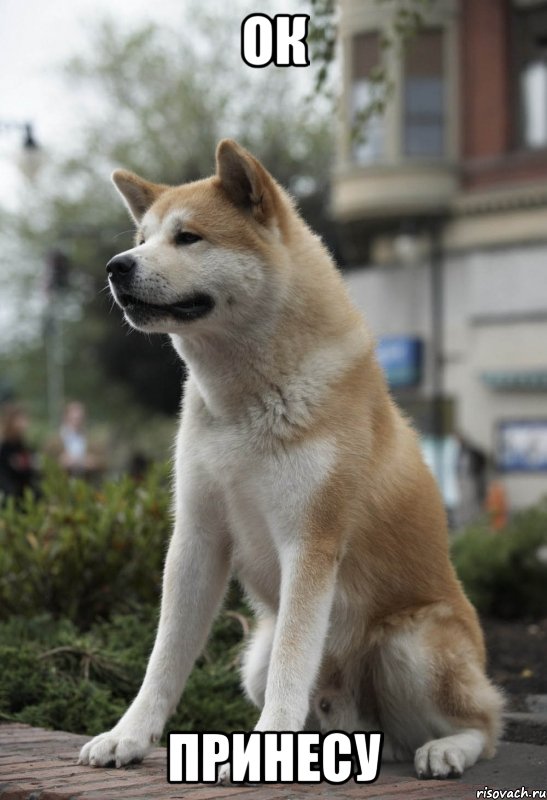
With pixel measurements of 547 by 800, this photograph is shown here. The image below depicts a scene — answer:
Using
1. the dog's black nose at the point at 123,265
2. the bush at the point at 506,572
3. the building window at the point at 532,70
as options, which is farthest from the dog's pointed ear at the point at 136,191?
the building window at the point at 532,70

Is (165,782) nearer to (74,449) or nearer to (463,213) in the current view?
(74,449)

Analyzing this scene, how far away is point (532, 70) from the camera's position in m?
25.5

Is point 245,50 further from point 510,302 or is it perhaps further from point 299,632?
point 510,302

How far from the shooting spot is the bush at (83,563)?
6.95m

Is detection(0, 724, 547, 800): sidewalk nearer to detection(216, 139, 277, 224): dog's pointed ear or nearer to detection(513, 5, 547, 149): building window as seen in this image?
detection(216, 139, 277, 224): dog's pointed ear

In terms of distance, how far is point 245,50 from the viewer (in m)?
5.96

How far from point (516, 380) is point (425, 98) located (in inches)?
252

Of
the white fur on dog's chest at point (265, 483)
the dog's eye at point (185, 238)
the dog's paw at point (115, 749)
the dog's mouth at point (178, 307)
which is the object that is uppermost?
the dog's eye at point (185, 238)

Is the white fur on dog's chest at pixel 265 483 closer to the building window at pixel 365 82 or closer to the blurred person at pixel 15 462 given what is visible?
the blurred person at pixel 15 462

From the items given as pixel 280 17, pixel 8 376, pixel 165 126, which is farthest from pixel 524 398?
pixel 8 376

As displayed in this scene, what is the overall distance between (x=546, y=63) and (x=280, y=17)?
2068 cm

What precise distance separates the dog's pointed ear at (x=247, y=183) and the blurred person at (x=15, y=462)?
27.8ft

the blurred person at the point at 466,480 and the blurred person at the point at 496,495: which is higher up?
the blurred person at the point at 466,480

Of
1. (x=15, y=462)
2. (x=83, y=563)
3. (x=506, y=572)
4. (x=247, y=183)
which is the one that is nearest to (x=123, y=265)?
(x=247, y=183)
